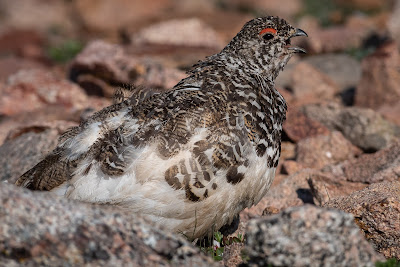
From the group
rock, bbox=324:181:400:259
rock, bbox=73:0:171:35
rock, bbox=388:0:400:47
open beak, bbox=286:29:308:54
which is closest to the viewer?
rock, bbox=324:181:400:259

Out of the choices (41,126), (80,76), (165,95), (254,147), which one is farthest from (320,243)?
(80,76)

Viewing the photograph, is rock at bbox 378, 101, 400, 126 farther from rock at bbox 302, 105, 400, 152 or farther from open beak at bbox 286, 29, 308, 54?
open beak at bbox 286, 29, 308, 54

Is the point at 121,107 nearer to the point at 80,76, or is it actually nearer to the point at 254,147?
the point at 254,147

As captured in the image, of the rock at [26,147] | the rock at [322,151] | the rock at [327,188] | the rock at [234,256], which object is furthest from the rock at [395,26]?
the rock at [234,256]

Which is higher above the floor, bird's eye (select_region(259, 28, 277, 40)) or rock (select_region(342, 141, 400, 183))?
bird's eye (select_region(259, 28, 277, 40))

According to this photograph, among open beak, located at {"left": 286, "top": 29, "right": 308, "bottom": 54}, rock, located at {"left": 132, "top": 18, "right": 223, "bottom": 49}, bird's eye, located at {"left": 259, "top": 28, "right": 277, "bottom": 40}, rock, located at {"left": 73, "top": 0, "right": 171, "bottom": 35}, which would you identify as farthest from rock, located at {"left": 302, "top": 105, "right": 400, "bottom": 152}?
rock, located at {"left": 73, "top": 0, "right": 171, "bottom": 35}

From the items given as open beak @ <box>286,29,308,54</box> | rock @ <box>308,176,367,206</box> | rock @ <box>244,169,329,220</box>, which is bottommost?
rock @ <box>244,169,329,220</box>

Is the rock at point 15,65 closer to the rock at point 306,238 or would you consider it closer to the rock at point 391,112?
the rock at point 391,112
